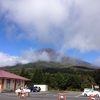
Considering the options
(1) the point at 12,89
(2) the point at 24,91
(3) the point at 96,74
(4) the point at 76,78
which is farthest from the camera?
(3) the point at 96,74

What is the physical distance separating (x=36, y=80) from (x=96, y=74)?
21.7 m

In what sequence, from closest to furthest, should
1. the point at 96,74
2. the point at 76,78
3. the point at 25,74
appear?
1. the point at 76,78
2. the point at 25,74
3. the point at 96,74

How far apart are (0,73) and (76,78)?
22.8m

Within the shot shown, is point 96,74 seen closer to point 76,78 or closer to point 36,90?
point 76,78

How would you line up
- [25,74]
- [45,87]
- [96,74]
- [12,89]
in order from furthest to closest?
[96,74] → [25,74] → [45,87] → [12,89]

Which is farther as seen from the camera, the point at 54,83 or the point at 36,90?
the point at 54,83

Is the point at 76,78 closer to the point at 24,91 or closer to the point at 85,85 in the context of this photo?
the point at 85,85

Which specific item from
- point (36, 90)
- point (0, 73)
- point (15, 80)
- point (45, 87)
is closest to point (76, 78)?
point (45, 87)

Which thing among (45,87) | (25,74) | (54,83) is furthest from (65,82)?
(25,74)

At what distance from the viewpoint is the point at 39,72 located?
57.2 m

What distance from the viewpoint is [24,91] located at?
→ 936 inches

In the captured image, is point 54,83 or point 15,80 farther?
point 54,83

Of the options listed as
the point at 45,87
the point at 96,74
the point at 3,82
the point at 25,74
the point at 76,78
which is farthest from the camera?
the point at 96,74

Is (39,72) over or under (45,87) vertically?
over
